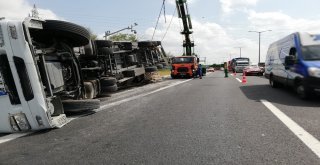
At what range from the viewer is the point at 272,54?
1452 centimetres

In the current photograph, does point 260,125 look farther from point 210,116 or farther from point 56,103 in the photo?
point 56,103

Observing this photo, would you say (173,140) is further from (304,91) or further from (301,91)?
(301,91)

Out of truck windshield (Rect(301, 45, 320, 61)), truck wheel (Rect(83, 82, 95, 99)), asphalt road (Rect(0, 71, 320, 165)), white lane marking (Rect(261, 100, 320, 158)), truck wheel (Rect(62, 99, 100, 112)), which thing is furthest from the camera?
truck windshield (Rect(301, 45, 320, 61))

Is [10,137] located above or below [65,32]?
below

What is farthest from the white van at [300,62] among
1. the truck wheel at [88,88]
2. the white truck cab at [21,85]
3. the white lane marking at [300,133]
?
the white truck cab at [21,85]

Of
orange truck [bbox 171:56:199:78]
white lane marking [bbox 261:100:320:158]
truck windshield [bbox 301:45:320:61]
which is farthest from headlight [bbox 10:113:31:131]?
orange truck [bbox 171:56:199:78]

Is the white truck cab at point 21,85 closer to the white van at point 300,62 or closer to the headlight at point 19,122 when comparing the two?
the headlight at point 19,122

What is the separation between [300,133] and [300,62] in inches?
204

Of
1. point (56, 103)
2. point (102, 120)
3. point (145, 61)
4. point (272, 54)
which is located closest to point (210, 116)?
point (102, 120)

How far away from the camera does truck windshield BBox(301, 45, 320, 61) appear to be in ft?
33.3

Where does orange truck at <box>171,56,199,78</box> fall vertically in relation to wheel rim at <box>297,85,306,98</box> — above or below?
below

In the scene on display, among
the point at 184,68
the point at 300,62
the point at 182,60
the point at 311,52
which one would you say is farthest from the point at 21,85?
the point at 182,60

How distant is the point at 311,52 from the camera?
10.4 m

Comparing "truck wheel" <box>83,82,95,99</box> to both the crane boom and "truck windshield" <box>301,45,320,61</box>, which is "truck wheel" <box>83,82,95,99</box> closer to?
"truck windshield" <box>301,45,320,61</box>
